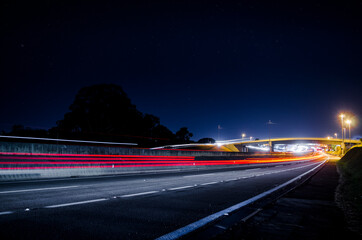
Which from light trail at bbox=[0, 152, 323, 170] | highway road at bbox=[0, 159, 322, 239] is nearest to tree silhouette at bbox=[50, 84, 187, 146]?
light trail at bbox=[0, 152, 323, 170]

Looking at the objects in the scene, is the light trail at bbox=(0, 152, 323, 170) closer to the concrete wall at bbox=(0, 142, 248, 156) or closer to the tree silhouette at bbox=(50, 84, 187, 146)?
the concrete wall at bbox=(0, 142, 248, 156)

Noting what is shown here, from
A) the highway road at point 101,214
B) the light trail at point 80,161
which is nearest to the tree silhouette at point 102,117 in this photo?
the light trail at point 80,161

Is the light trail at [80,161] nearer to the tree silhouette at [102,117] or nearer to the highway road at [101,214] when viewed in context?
the highway road at [101,214]

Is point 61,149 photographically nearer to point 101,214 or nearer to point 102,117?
point 101,214

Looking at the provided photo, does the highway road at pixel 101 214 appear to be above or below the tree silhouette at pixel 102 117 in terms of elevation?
below

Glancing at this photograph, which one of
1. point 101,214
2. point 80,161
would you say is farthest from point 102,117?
point 101,214

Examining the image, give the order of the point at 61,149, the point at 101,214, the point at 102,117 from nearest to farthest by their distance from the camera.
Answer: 1. the point at 101,214
2. the point at 61,149
3. the point at 102,117

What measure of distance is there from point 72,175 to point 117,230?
42.6 feet

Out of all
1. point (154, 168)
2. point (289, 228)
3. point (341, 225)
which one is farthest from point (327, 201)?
point (154, 168)

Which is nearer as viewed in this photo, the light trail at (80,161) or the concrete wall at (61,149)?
the light trail at (80,161)

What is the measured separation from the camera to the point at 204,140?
647ft

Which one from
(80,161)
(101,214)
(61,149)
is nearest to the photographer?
(101,214)

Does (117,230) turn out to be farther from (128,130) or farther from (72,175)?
(128,130)

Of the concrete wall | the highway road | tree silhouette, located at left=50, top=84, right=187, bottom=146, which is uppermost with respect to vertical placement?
tree silhouette, located at left=50, top=84, right=187, bottom=146
